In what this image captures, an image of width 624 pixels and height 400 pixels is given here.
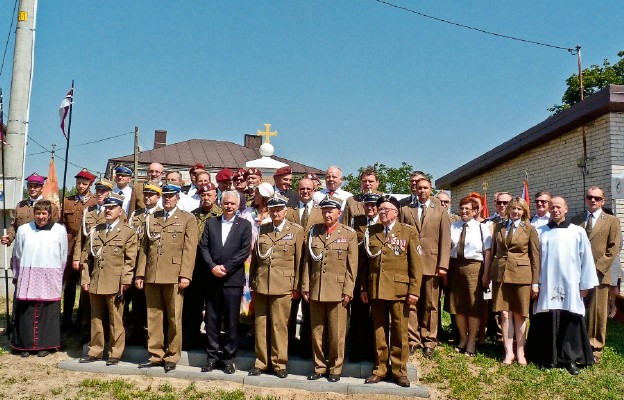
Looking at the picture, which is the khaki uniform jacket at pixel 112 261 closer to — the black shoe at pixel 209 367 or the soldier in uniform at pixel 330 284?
the black shoe at pixel 209 367

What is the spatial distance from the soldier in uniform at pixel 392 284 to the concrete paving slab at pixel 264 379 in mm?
111

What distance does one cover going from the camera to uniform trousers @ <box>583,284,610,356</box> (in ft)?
20.1

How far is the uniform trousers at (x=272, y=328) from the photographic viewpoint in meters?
5.36

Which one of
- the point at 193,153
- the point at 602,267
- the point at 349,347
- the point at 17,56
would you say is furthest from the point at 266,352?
the point at 193,153

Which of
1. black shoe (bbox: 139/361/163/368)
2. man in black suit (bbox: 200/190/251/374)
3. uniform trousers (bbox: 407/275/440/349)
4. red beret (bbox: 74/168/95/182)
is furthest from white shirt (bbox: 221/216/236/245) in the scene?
red beret (bbox: 74/168/95/182)

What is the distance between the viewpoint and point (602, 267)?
617cm

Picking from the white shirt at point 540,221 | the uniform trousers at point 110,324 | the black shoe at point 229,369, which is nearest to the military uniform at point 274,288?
the black shoe at point 229,369

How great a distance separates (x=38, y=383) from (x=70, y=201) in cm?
256

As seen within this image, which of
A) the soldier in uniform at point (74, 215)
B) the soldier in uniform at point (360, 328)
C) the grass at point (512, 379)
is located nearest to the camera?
the grass at point (512, 379)

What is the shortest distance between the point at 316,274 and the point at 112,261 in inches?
89.1

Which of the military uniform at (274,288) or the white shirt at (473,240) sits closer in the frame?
the military uniform at (274,288)

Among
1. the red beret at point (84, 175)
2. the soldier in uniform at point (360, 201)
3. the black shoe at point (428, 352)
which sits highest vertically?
the red beret at point (84, 175)

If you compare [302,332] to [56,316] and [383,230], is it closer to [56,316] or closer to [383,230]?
[383,230]

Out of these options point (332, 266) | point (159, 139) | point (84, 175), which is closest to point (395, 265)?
point (332, 266)
